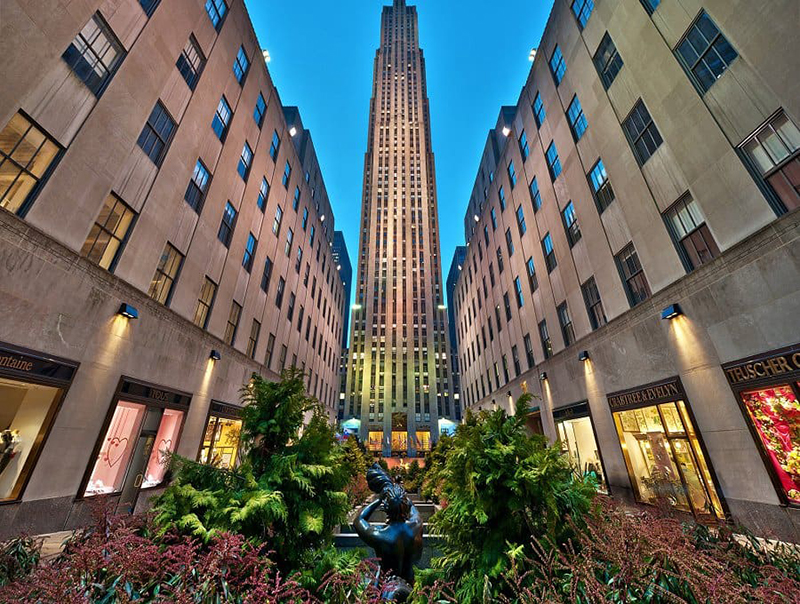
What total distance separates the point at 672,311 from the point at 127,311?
18.5 m

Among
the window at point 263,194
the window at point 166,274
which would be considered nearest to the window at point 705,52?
the window at point 166,274

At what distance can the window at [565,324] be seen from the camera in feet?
61.1

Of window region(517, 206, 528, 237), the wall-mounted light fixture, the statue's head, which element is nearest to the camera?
the statue's head

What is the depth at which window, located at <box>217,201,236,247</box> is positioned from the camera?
57.2 ft

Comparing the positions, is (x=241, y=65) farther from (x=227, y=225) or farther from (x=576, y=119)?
(x=576, y=119)

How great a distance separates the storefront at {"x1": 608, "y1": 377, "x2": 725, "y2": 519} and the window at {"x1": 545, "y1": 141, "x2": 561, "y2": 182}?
1307cm

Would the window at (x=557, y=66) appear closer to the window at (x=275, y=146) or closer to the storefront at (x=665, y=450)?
the storefront at (x=665, y=450)

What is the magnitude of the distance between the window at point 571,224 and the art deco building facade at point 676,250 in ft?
0.26

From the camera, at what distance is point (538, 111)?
2170cm

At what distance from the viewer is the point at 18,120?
8148 millimetres

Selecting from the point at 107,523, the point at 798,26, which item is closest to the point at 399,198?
the point at 798,26

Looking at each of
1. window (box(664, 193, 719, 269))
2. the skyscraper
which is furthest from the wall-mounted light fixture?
the skyscraper

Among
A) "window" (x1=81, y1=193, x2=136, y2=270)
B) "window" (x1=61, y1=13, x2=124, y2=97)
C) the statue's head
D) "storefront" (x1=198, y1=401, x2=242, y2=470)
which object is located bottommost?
the statue's head

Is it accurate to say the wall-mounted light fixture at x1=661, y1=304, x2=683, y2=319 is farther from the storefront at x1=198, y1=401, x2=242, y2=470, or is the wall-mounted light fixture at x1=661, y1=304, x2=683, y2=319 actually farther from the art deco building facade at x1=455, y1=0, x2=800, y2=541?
the storefront at x1=198, y1=401, x2=242, y2=470
